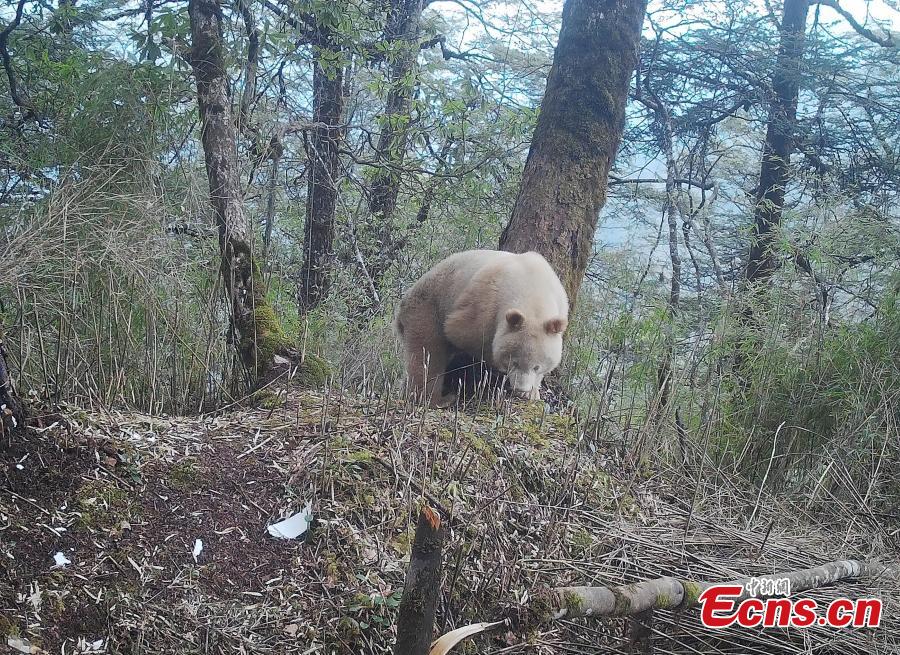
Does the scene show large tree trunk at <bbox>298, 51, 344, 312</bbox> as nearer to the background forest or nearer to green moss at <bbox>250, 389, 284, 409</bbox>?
the background forest

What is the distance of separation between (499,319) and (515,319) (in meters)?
0.23

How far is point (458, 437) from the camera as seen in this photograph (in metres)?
4.02

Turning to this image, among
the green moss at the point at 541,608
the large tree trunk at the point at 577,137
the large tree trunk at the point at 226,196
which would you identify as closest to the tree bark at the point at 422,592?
the green moss at the point at 541,608

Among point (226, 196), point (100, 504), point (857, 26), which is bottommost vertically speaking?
point (100, 504)

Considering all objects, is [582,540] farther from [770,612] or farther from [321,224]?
[321,224]

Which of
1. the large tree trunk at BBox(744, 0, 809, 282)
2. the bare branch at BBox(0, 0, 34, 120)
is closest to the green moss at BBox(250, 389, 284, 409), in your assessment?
the bare branch at BBox(0, 0, 34, 120)

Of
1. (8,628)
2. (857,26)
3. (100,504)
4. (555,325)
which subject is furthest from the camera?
(857,26)

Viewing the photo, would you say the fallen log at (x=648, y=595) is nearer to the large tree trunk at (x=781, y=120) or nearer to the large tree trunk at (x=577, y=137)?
the large tree trunk at (x=577, y=137)

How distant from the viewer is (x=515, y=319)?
539 cm

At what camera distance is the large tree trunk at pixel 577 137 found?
21.6 feet

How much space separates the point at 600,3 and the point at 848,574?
5479 millimetres

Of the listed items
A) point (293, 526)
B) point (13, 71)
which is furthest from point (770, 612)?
point (13, 71)

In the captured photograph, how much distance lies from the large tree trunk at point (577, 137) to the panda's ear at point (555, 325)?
1086 millimetres

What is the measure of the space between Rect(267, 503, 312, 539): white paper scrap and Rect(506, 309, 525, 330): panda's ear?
2558mm
